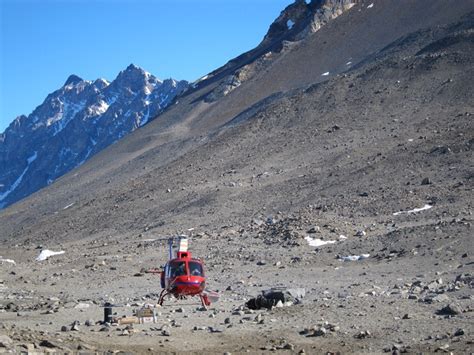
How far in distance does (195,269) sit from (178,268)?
48 centimetres

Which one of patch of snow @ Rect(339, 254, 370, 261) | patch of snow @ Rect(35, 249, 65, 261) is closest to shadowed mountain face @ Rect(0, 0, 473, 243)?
patch of snow @ Rect(35, 249, 65, 261)

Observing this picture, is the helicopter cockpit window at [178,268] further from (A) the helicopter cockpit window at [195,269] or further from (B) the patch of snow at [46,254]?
(B) the patch of snow at [46,254]

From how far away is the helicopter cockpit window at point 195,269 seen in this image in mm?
22375

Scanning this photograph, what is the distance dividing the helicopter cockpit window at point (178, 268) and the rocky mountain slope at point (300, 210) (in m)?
1.13

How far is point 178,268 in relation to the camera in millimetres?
22344

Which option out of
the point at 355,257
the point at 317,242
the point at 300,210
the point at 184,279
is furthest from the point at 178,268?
the point at 300,210

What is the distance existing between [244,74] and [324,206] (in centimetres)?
6378

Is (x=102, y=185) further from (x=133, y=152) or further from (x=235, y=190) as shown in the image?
(x=235, y=190)

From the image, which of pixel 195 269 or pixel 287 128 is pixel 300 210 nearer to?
pixel 195 269

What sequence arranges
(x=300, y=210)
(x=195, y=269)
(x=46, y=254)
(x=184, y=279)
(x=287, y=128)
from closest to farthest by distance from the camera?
(x=184, y=279) < (x=195, y=269) < (x=300, y=210) < (x=46, y=254) < (x=287, y=128)

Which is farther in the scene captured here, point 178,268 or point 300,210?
point 300,210

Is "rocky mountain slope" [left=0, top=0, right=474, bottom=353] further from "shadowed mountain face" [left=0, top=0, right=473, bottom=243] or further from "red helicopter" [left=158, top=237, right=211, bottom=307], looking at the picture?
"red helicopter" [left=158, top=237, right=211, bottom=307]

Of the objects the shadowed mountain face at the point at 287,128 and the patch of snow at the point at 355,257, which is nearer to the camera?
the patch of snow at the point at 355,257

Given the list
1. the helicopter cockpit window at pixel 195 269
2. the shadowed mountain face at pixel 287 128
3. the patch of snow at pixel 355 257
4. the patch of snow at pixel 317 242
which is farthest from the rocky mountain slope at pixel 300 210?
the helicopter cockpit window at pixel 195 269
